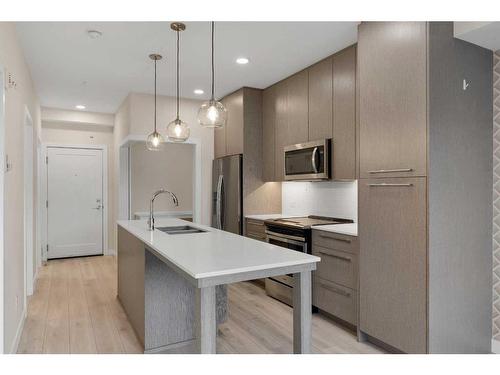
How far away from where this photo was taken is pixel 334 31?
287 cm

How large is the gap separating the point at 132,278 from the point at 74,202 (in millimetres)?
3763

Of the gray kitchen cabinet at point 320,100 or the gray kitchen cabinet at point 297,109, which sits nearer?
the gray kitchen cabinet at point 320,100

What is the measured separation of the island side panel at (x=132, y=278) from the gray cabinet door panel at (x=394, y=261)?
66.6 inches

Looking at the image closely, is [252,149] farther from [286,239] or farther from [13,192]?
[13,192]

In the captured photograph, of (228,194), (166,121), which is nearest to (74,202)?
(166,121)

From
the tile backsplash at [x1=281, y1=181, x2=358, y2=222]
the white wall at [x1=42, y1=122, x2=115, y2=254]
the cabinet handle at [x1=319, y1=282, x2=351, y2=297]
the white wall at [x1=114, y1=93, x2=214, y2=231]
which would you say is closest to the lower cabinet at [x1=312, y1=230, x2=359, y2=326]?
the cabinet handle at [x1=319, y1=282, x2=351, y2=297]

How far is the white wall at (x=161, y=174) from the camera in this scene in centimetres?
612

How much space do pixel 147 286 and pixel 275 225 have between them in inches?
64.5

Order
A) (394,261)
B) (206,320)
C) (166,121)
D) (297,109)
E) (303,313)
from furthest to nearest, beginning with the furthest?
(166,121)
(297,109)
(394,261)
(303,313)
(206,320)

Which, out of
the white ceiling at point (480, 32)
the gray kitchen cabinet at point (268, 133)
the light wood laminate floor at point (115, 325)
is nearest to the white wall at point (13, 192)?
the light wood laminate floor at point (115, 325)

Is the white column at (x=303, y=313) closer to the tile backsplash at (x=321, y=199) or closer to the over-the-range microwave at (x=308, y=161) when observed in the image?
the over-the-range microwave at (x=308, y=161)

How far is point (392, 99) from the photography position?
8.02ft

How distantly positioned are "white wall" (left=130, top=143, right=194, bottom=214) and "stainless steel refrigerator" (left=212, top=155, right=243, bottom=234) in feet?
3.63

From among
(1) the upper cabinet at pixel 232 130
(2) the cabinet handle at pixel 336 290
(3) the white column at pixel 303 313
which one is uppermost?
(1) the upper cabinet at pixel 232 130
